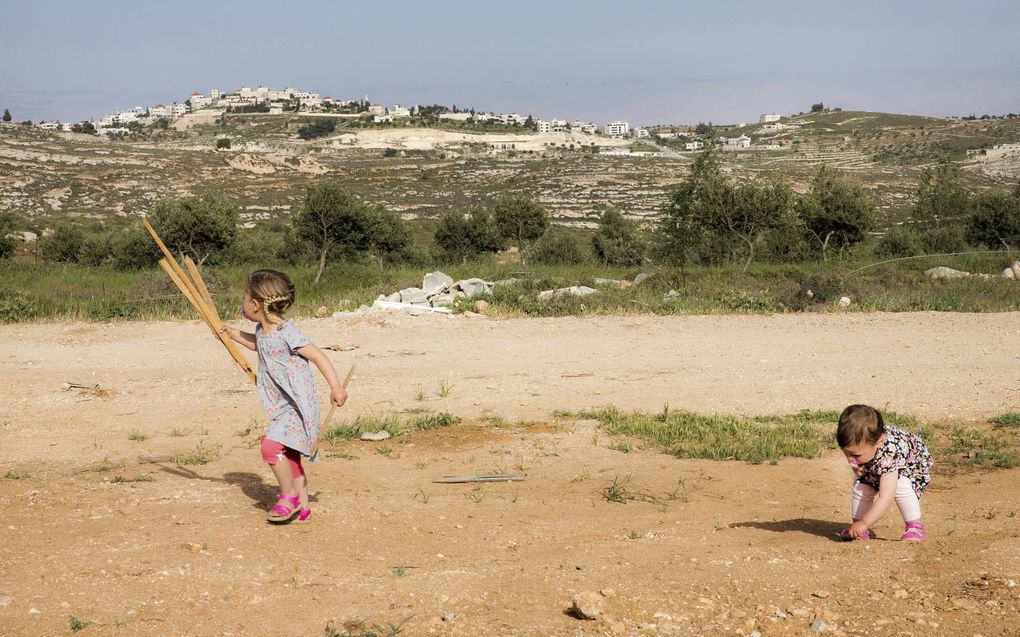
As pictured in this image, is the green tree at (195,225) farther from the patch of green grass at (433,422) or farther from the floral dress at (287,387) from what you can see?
the floral dress at (287,387)

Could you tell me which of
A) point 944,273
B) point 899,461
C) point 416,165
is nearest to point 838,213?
point 944,273

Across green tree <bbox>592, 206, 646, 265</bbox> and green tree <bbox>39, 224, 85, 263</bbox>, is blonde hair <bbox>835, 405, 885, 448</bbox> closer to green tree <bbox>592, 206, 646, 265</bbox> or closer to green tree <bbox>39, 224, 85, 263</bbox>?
green tree <bbox>592, 206, 646, 265</bbox>

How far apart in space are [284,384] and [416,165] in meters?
107

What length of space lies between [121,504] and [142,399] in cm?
530

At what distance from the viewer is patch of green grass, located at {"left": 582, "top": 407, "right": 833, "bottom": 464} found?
26.8ft

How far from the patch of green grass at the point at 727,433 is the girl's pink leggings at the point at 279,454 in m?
3.53

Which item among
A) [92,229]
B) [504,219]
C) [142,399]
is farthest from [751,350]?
[92,229]

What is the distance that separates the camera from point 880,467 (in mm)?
5461

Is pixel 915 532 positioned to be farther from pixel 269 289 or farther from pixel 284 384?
pixel 269 289

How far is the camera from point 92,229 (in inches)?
2094

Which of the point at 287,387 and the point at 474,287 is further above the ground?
the point at 287,387

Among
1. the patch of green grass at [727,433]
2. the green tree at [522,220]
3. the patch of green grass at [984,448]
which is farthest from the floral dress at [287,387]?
the green tree at [522,220]

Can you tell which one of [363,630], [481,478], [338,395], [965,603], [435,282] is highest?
[338,395]

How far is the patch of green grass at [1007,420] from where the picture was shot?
905cm
